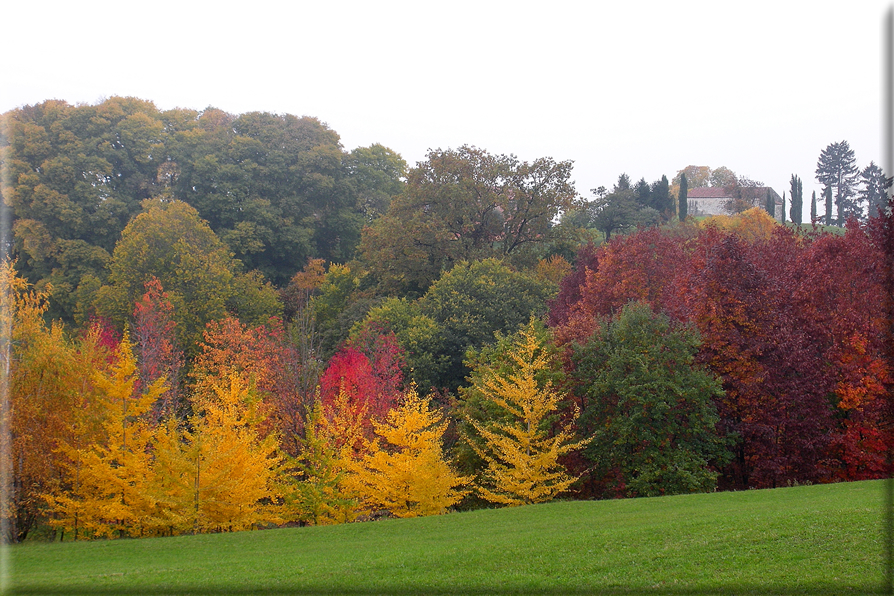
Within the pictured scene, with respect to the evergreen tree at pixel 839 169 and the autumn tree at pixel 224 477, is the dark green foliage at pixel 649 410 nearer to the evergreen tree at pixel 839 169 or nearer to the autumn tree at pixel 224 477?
the autumn tree at pixel 224 477

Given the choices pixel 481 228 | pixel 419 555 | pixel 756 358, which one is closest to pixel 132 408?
pixel 419 555

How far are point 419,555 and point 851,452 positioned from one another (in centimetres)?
1556

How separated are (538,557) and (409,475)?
26.1 feet

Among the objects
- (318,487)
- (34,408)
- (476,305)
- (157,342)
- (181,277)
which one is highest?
(181,277)

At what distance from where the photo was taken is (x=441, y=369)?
32281mm

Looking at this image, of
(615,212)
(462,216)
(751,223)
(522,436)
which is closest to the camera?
(522,436)

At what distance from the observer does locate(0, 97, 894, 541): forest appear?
1859 centimetres

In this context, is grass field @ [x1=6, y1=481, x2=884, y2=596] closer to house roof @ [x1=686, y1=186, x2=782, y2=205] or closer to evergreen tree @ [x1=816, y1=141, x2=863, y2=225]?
house roof @ [x1=686, y1=186, x2=782, y2=205]

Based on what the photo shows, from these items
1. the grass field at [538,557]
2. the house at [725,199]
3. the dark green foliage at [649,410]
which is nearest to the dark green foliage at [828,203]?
the house at [725,199]

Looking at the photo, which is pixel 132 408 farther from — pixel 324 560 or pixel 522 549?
pixel 522 549

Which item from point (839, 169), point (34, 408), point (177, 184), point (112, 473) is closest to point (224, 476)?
point (112, 473)

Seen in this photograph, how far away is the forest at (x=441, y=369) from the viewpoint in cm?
1859

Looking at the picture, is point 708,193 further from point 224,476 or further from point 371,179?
point 224,476

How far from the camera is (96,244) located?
4838 cm
